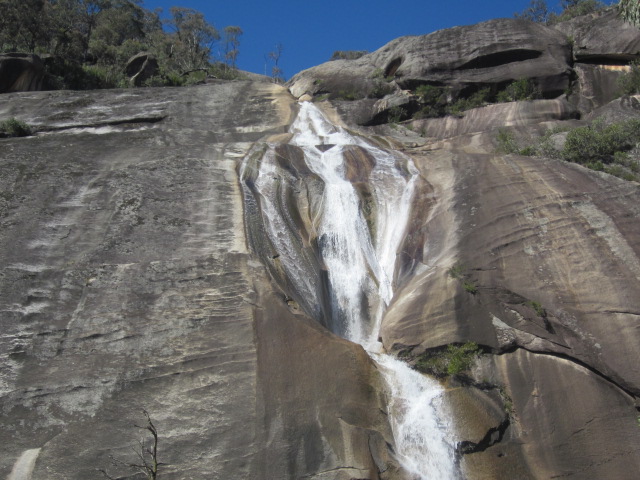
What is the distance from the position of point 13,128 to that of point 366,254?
12.9 m

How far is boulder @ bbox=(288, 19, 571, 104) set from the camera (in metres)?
25.3

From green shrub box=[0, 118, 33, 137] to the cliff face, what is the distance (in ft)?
7.83

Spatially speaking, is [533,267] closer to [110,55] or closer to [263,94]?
[263,94]

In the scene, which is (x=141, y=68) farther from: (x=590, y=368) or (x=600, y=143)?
(x=590, y=368)

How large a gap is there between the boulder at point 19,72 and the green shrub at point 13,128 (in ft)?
25.9

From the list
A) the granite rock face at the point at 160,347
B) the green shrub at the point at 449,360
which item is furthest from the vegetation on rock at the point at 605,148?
the granite rock face at the point at 160,347

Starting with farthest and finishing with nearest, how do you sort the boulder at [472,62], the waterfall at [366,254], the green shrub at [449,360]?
the boulder at [472,62] < the green shrub at [449,360] < the waterfall at [366,254]

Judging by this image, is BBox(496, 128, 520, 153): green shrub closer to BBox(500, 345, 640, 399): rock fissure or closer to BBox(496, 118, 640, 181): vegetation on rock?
BBox(496, 118, 640, 181): vegetation on rock

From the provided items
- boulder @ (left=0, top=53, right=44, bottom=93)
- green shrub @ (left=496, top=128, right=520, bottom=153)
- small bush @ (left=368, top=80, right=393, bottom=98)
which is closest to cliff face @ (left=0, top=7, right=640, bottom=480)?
green shrub @ (left=496, top=128, right=520, bottom=153)

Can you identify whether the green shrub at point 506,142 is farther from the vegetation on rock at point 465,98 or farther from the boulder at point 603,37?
the boulder at point 603,37

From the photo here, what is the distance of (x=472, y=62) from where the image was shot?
26312 mm

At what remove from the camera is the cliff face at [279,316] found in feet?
30.6

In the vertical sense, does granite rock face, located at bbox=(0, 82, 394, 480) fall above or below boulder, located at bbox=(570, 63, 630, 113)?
below

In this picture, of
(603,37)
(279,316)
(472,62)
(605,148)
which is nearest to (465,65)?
(472,62)
